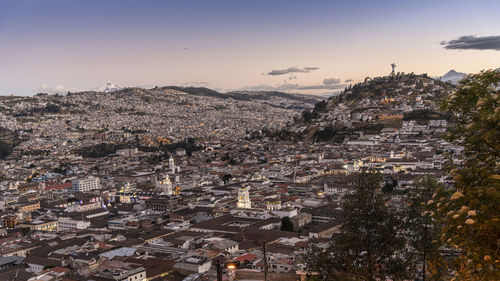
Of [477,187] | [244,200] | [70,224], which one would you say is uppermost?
[477,187]

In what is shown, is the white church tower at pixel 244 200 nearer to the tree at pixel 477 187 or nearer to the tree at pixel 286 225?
the tree at pixel 286 225

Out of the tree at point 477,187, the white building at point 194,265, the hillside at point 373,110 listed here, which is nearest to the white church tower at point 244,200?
the white building at point 194,265

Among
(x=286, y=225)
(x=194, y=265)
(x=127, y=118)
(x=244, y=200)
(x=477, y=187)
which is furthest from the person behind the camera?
(x=127, y=118)

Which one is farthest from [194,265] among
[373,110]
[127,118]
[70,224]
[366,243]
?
[127,118]

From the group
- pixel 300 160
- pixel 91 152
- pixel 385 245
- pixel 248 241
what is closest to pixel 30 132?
pixel 91 152

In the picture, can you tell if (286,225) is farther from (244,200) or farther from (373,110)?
(373,110)

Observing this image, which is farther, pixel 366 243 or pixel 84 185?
pixel 84 185

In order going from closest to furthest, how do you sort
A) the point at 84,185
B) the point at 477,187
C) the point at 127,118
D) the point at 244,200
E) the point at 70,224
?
the point at 477,187
the point at 70,224
the point at 244,200
the point at 84,185
the point at 127,118

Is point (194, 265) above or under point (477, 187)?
under
